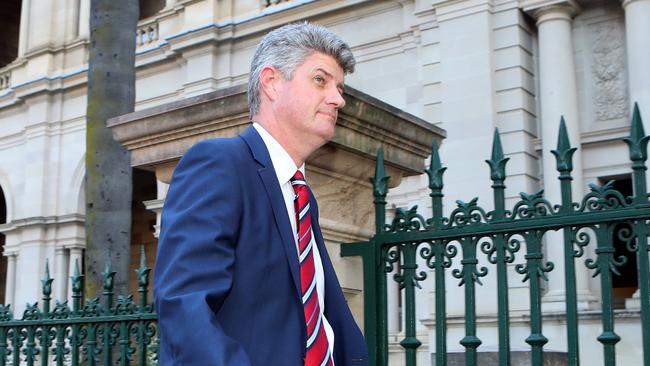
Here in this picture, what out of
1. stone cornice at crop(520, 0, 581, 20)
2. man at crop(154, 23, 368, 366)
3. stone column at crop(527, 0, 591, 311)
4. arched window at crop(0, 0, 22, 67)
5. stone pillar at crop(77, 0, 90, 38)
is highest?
arched window at crop(0, 0, 22, 67)

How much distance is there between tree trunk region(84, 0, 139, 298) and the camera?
628cm

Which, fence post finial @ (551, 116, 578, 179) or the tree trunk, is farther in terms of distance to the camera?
the tree trunk

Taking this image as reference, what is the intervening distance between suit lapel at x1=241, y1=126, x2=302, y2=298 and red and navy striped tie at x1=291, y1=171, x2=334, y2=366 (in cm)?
5

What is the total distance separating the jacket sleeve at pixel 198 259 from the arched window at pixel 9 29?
82.0ft

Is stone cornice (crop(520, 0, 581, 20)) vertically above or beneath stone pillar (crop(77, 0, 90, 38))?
beneath

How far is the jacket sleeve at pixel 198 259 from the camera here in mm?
1763

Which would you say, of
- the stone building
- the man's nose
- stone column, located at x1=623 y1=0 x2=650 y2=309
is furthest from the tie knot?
stone column, located at x1=623 y1=0 x2=650 y2=309

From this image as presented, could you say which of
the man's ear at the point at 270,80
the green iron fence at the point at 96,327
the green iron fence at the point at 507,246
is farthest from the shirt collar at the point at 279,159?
the green iron fence at the point at 96,327

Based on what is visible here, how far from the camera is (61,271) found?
18.1m

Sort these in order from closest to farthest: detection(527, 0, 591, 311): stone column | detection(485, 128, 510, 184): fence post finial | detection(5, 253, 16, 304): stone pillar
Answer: detection(485, 128, 510, 184): fence post finial
detection(527, 0, 591, 311): stone column
detection(5, 253, 16, 304): stone pillar

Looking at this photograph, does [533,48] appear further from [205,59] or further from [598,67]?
[205,59]

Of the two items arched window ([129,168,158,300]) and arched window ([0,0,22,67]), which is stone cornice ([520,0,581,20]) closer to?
arched window ([129,168,158,300])

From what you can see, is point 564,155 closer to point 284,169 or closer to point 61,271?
point 284,169

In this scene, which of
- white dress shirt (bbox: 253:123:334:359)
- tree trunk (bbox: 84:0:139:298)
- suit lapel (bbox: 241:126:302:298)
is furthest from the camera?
tree trunk (bbox: 84:0:139:298)
